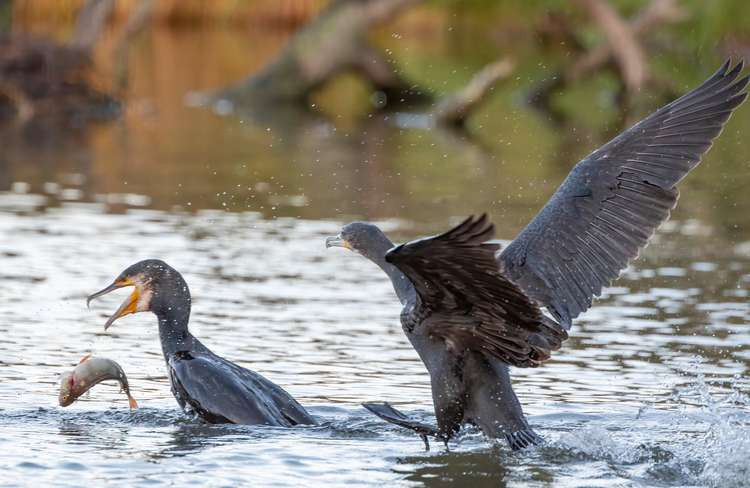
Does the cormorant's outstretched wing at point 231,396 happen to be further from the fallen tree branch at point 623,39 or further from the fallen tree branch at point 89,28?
the fallen tree branch at point 623,39

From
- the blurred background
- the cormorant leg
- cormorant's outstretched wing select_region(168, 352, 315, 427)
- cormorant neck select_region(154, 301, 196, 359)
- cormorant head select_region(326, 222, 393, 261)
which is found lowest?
the cormorant leg

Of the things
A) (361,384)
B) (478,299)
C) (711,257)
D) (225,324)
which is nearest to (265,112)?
(711,257)

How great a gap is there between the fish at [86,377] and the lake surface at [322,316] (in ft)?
0.37

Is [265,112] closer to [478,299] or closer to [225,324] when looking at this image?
[225,324]

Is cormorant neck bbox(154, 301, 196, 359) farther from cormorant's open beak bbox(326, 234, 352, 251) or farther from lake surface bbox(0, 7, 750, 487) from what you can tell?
cormorant's open beak bbox(326, 234, 352, 251)

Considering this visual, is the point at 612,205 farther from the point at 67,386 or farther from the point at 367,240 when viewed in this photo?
the point at 67,386

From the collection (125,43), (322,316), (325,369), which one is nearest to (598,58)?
(125,43)

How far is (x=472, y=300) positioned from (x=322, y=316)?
3643mm

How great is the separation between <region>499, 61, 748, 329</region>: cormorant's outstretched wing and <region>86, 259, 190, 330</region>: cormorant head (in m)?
1.66

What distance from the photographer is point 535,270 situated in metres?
6.74

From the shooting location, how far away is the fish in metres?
7.02

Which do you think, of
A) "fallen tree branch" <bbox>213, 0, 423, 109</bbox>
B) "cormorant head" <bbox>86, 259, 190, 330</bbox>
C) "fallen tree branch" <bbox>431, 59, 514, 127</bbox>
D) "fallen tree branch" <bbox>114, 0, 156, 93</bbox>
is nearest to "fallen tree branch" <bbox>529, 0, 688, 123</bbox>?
"fallen tree branch" <bbox>431, 59, 514, 127</bbox>

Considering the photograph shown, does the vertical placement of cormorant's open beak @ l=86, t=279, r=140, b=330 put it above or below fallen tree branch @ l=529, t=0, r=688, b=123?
below

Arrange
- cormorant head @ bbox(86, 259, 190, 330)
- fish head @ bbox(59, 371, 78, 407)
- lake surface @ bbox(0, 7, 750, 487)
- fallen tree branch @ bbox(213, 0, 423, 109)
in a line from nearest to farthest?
lake surface @ bbox(0, 7, 750, 487), fish head @ bbox(59, 371, 78, 407), cormorant head @ bbox(86, 259, 190, 330), fallen tree branch @ bbox(213, 0, 423, 109)
